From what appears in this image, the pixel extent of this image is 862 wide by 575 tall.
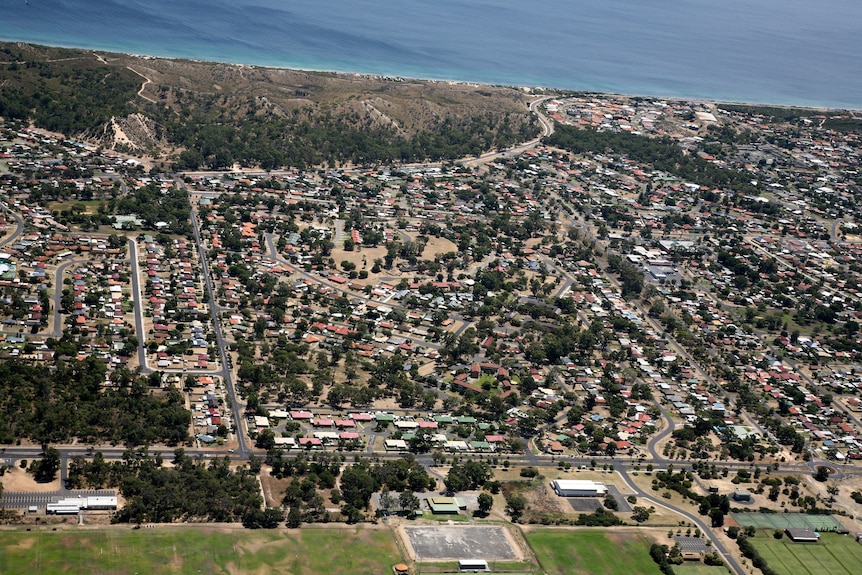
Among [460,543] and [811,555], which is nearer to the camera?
[460,543]

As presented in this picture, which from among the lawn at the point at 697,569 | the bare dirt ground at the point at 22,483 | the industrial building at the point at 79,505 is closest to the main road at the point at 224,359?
the industrial building at the point at 79,505

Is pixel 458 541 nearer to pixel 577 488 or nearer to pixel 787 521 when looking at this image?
pixel 577 488

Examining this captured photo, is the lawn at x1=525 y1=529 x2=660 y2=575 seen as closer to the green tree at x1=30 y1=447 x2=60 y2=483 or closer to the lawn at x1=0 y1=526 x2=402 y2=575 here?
the lawn at x1=0 y1=526 x2=402 y2=575

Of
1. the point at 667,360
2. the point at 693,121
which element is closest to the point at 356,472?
the point at 667,360

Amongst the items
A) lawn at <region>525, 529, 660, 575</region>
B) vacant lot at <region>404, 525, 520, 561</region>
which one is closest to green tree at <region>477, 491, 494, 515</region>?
vacant lot at <region>404, 525, 520, 561</region>

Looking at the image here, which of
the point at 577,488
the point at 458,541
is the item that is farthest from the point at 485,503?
the point at 577,488
